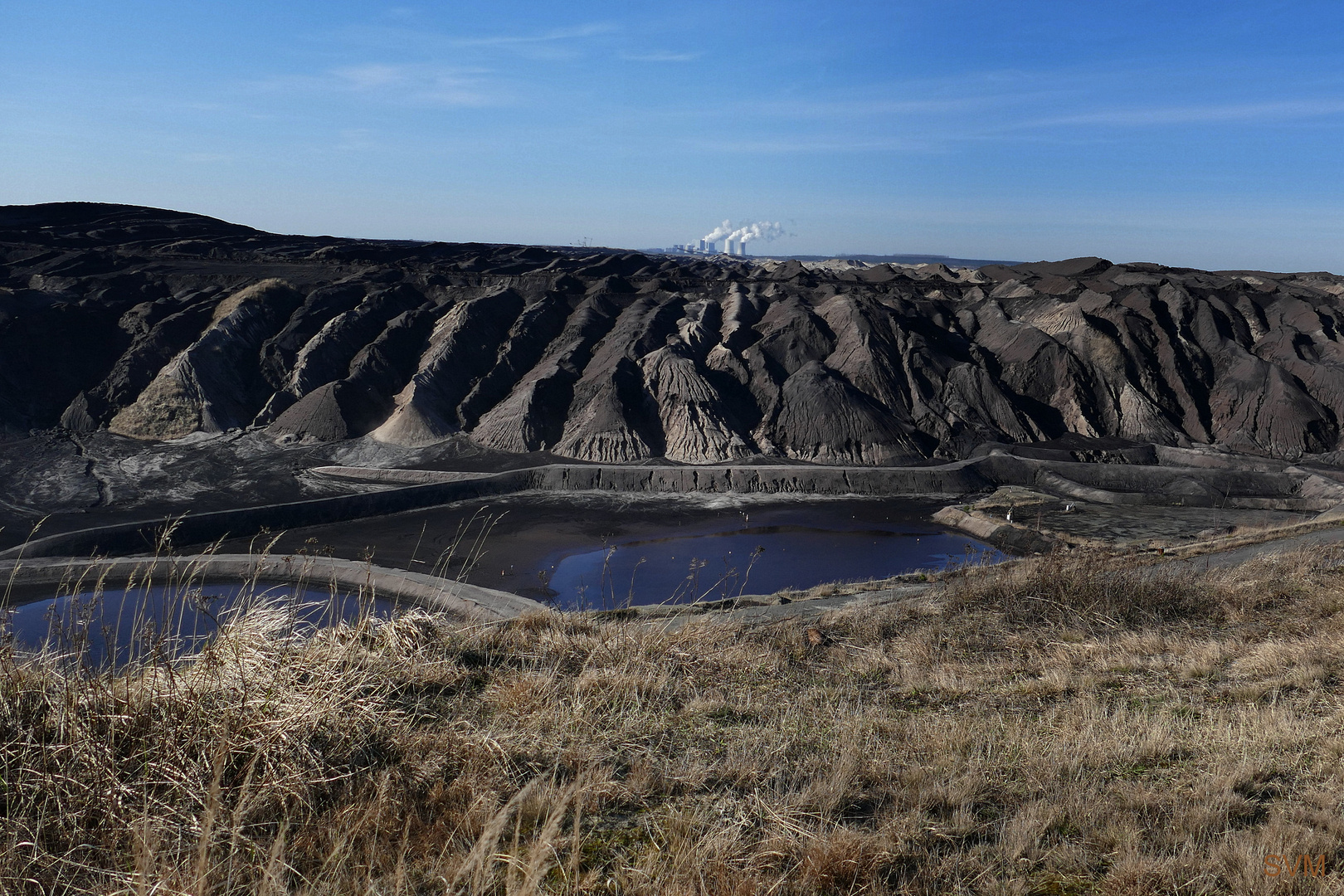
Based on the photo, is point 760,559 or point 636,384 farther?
point 636,384

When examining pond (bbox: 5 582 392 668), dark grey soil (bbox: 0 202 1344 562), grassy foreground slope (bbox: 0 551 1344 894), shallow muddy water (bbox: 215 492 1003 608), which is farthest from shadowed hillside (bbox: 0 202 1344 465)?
grassy foreground slope (bbox: 0 551 1344 894)

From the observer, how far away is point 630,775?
11.6 ft

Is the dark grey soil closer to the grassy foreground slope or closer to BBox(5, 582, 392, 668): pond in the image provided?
BBox(5, 582, 392, 668): pond

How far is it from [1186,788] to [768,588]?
14.8 metres

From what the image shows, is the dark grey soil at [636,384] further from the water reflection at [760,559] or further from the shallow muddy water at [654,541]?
the water reflection at [760,559]

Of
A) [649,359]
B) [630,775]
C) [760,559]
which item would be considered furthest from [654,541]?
[630,775]

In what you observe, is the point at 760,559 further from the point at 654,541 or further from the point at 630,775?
the point at 630,775

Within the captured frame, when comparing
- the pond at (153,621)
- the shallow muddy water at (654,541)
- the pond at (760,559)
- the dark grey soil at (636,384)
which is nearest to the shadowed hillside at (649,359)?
the dark grey soil at (636,384)

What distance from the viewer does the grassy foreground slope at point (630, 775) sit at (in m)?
2.68

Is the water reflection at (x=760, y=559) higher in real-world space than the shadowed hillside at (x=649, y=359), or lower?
lower

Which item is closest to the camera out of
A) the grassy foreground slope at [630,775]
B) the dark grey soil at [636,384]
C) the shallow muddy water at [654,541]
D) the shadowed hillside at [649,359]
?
the grassy foreground slope at [630,775]

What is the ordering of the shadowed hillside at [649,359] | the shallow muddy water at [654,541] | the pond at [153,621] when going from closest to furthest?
1. the pond at [153,621]
2. the shallow muddy water at [654,541]
3. the shadowed hillside at [649,359]

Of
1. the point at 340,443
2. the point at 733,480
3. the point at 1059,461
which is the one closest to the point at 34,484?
the point at 340,443

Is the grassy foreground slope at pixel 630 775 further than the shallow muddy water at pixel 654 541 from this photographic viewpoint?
No
